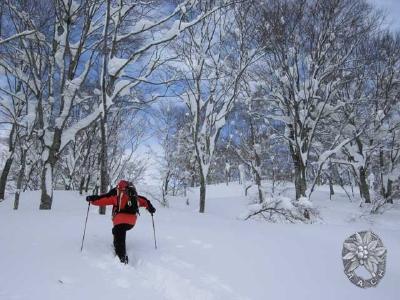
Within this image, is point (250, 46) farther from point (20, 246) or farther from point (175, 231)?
point (20, 246)

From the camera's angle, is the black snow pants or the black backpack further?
the black backpack

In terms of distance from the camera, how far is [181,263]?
5.57m

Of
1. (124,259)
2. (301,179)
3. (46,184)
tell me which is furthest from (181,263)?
(301,179)

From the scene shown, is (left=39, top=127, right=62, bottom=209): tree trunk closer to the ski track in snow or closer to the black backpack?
the black backpack

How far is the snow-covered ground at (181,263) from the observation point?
463 cm

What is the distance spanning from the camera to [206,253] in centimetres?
Answer: 591

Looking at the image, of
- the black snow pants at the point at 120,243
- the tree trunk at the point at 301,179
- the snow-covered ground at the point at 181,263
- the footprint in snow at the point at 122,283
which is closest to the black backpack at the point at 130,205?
the black snow pants at the point at 120,243

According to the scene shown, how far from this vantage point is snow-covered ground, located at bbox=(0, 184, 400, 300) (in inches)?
182

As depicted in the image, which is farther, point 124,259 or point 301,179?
point 301,179

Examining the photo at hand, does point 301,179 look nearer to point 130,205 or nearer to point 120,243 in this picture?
point 130,205

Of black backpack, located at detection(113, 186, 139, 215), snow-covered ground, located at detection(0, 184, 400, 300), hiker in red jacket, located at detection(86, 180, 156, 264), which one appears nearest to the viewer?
snow-covered ground, located at detection(0, 184, 400, 300)

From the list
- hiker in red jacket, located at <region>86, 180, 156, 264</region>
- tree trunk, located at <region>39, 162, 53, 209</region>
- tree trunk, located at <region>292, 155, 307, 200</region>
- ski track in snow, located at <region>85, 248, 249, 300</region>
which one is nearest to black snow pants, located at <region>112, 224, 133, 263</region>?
A: hiker in red jacket, located at <region>86, 180, 156, 264</region>

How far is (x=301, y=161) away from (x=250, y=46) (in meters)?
4.43

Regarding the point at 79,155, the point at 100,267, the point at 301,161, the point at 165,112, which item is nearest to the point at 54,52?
the point at 100,267
